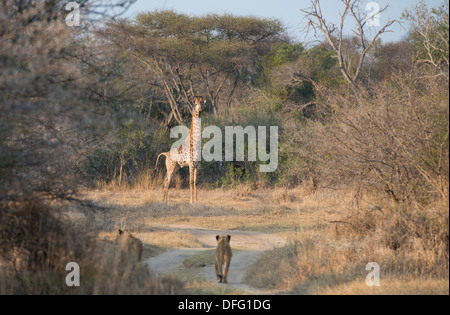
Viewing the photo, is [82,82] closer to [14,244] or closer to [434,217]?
[14,244]

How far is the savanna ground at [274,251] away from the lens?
6.46 metres

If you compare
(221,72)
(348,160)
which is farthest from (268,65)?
(348,160)

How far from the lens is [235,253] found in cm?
923

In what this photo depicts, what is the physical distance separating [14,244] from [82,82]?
74.0 inches

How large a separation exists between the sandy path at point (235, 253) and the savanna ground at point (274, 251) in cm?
1

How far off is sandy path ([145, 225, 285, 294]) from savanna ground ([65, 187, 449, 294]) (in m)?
0.01

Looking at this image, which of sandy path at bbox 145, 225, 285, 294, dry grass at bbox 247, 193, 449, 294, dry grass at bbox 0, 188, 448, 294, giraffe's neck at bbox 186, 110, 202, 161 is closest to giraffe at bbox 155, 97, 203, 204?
giraffe's neck at bbox 186, 110, 202, 161

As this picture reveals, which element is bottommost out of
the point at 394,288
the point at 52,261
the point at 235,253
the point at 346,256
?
the point at 235,253

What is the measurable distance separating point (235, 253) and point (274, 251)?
1138mm

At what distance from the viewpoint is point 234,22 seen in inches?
1006

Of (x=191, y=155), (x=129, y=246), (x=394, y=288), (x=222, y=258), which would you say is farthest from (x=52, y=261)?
(x=191, y=155)

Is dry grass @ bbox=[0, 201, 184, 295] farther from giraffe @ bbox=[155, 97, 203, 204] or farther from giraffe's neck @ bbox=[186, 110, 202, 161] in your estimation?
giraffe's neck @ bbox=[186, 110, 202, 161]

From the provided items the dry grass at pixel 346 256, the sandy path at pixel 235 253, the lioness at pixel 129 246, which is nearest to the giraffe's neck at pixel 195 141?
the sandy path at pixel 235 253

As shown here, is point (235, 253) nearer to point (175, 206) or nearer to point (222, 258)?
point (222, 258)
